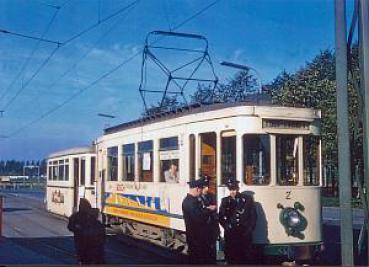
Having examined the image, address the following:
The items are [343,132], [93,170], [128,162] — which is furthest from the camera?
[128,162]

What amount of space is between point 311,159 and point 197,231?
5.75 feet

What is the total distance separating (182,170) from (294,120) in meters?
1.43

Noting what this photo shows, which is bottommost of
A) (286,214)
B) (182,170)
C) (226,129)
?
(286,214)

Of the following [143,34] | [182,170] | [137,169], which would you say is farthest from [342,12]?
[137,169]

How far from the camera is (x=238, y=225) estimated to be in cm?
710

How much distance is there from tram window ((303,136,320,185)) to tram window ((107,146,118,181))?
2.33m

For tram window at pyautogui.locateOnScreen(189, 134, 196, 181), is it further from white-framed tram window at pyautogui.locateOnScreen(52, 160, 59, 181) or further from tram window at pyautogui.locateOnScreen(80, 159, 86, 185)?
white-framed tram window at pyautogui.locateOnScreen(52, 160, 59, 181)

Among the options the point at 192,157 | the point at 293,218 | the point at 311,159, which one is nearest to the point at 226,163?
the point at 192,157

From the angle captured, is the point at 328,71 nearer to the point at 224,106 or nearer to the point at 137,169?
the point at 224,106

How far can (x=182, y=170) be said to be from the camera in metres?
7.71

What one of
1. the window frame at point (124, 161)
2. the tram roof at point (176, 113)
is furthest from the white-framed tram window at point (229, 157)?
the window frame at point (124, 161)

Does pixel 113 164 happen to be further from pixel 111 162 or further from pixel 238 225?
pixel 238 225

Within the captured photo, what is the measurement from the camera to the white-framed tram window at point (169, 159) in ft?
25.8

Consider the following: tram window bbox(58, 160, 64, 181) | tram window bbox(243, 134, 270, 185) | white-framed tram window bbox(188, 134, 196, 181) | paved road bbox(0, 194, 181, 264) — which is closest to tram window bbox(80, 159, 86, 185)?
tram window bbox(58, 160, 64, 181)
